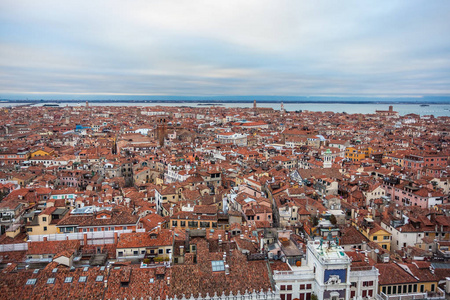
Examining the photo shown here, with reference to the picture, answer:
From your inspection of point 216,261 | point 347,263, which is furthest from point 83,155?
point 347,263

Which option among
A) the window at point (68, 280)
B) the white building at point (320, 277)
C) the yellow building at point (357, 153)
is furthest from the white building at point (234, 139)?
the window at point (68, 280)

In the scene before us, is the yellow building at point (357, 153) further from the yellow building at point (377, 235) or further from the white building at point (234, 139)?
the yellow building at point (377, 235)

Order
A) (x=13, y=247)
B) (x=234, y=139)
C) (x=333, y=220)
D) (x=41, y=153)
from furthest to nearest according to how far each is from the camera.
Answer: (x=234, y=139)
(x=41, y=153)
(x=333, y=220)
(x=13, y=247)

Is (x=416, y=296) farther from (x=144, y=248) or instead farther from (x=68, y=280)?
(x=68, y=280)

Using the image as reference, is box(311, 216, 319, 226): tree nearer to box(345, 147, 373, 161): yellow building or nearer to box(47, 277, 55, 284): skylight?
box(47, 277, 55, 284): skylight

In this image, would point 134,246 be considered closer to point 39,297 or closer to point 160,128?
point 39,297

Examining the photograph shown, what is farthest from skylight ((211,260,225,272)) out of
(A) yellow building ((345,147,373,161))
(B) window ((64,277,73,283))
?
(A) yellow building ((345,147,373,161))

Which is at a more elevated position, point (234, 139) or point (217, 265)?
point (217, 265)

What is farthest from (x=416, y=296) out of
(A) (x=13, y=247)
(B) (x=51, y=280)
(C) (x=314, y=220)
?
(A) (x=13, y=247)
